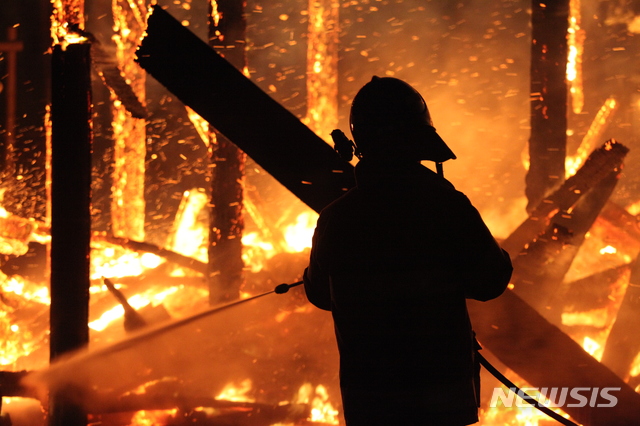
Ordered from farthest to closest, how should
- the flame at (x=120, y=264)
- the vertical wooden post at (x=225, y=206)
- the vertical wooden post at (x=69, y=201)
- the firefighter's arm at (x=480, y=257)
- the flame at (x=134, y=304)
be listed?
the flame at (x=120, y=264)
the flame at (x=134, y=304)
the vertical wooden post at (x=225, y=206)
the vertical wooden post at (x=69, y=201)
the firefighter's arm at (x=480, y=257)

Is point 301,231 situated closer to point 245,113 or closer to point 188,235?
point 188,235

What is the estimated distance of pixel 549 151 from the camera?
5547 mm

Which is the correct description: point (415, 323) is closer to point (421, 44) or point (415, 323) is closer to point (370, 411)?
point (370, 411)

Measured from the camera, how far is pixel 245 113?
238 cm

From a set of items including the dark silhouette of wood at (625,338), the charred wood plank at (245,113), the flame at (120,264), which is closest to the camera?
the charred wood plank at (245,113)

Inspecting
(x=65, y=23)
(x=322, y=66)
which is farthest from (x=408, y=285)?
(x=322, y=66)

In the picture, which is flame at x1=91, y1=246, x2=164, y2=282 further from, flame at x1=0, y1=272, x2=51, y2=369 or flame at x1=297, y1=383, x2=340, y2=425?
flame at x1=297, y1=383, x2=340, y2=425

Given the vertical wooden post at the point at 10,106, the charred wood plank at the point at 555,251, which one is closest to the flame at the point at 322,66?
the charred wood plank at the point at 555,251

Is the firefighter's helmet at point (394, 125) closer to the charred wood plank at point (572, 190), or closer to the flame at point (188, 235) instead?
the charred wood plank at point (572, 190)

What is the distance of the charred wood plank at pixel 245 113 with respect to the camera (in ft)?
7.56

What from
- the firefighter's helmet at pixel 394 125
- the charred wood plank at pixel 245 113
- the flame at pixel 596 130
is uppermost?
the flame at pixel 596 130

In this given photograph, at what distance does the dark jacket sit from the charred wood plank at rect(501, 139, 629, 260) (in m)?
3.78

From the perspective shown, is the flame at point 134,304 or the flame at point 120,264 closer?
the flame at point 134,304

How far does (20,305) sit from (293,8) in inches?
351
